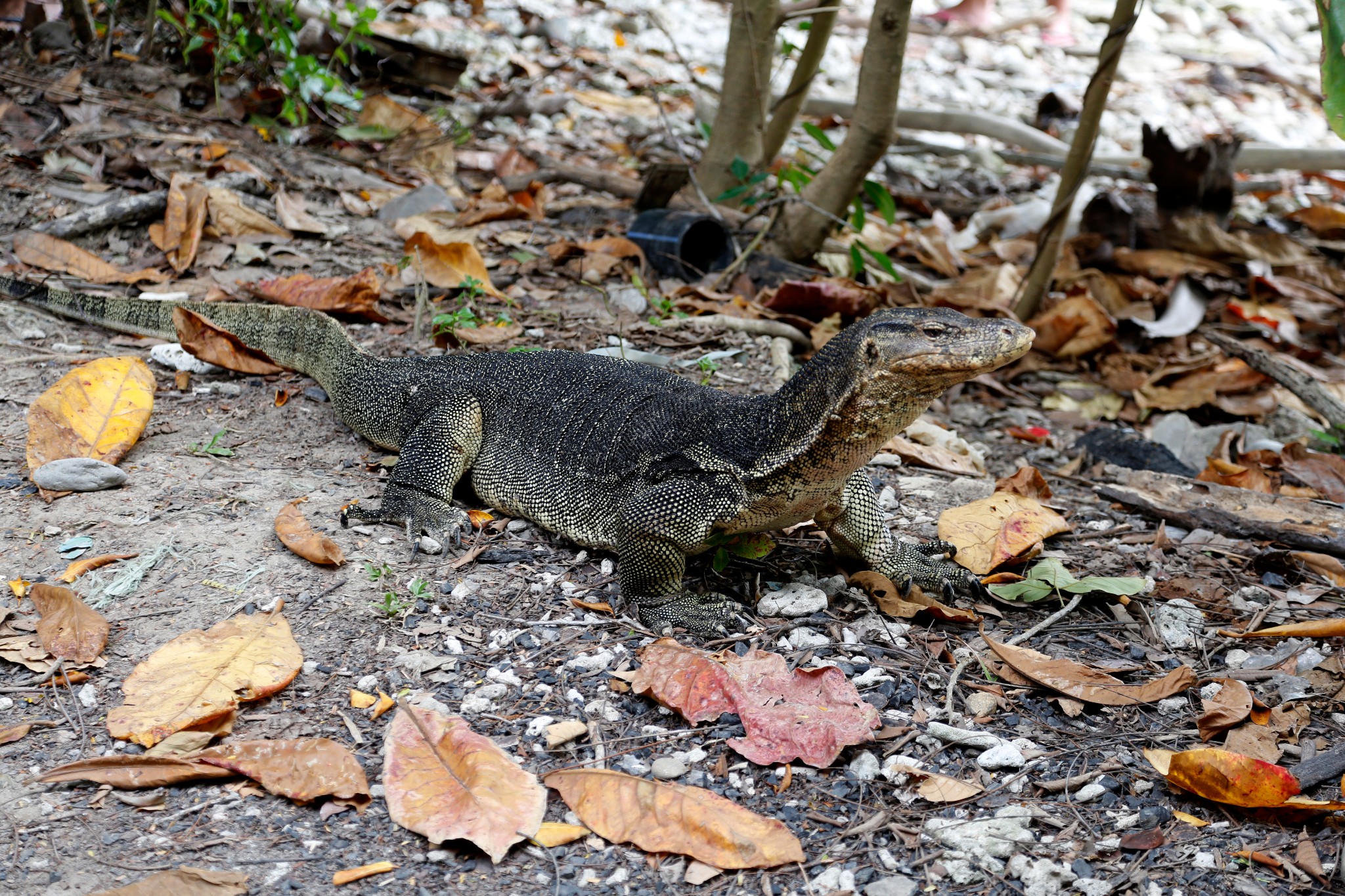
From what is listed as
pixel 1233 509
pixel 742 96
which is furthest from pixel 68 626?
pixel 742 96

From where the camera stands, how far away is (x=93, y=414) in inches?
193

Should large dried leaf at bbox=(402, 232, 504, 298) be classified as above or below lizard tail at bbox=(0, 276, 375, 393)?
above

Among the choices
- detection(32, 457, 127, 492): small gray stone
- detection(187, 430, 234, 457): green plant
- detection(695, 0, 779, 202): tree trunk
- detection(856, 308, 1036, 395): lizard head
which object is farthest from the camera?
detection(695, 0, 779, 202): tree trunk

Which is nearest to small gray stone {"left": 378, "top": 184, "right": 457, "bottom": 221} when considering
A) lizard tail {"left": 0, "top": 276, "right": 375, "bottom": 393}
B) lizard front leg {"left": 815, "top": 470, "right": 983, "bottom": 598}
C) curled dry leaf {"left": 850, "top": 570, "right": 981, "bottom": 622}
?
lizard tail {"left": 0, "top": 276, "right": 375, "bottom": 393}

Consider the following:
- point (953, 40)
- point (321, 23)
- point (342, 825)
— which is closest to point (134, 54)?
point (321, 23)

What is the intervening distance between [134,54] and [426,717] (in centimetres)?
799

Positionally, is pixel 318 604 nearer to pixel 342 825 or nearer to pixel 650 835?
pixel 342 825

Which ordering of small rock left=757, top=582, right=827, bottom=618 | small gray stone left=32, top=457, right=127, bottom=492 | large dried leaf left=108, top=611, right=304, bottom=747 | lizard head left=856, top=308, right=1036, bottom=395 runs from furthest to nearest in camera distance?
small gray stone left=32, top=457, right=127, bottom=492
small rock left=757, top=582, right=827, bottom=618
lizard head left=856, top=308, right=1036, bottom=395
large dried leaf left=108, top=611, right=304, bottom=747

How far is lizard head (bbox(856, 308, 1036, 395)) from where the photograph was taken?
12.3 feet

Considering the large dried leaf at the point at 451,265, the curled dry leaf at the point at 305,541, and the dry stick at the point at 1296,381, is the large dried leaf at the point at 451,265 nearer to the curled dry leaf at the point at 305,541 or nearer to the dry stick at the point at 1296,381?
the curled dry leaf at the point at 305,541

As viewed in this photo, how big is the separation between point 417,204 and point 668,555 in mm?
4803

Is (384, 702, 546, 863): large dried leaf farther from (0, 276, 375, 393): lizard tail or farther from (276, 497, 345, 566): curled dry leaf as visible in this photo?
(0, 276, 375, 393): lizard tail

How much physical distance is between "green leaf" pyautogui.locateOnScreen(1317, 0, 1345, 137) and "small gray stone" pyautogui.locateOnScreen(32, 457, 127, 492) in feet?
15.3

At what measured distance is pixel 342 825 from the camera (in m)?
3.12
